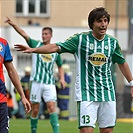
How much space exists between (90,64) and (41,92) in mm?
5624

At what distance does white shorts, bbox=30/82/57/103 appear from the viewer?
594 inches

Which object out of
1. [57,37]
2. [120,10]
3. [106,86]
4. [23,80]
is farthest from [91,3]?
[106,86]

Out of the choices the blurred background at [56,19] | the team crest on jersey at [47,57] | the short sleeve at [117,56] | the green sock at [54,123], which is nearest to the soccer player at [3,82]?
the short sleeve at [117,56]

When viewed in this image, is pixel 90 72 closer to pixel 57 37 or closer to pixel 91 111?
pixel 91 111

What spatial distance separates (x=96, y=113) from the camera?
9.70m

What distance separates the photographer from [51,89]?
1518 centimetres

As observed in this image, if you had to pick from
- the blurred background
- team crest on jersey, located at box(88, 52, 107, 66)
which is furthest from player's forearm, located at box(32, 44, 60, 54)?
the blurred background

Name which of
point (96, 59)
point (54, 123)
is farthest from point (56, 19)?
point (96, 59)

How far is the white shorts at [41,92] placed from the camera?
49.5ft

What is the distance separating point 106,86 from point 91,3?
76.0 ft

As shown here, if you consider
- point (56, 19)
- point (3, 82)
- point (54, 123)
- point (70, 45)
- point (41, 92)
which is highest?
point (56, 19)

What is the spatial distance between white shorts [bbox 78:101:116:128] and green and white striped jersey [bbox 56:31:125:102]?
0.08 metres

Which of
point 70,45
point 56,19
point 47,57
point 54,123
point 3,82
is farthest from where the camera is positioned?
point 56,19

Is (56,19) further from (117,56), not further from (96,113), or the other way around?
(96,113)
